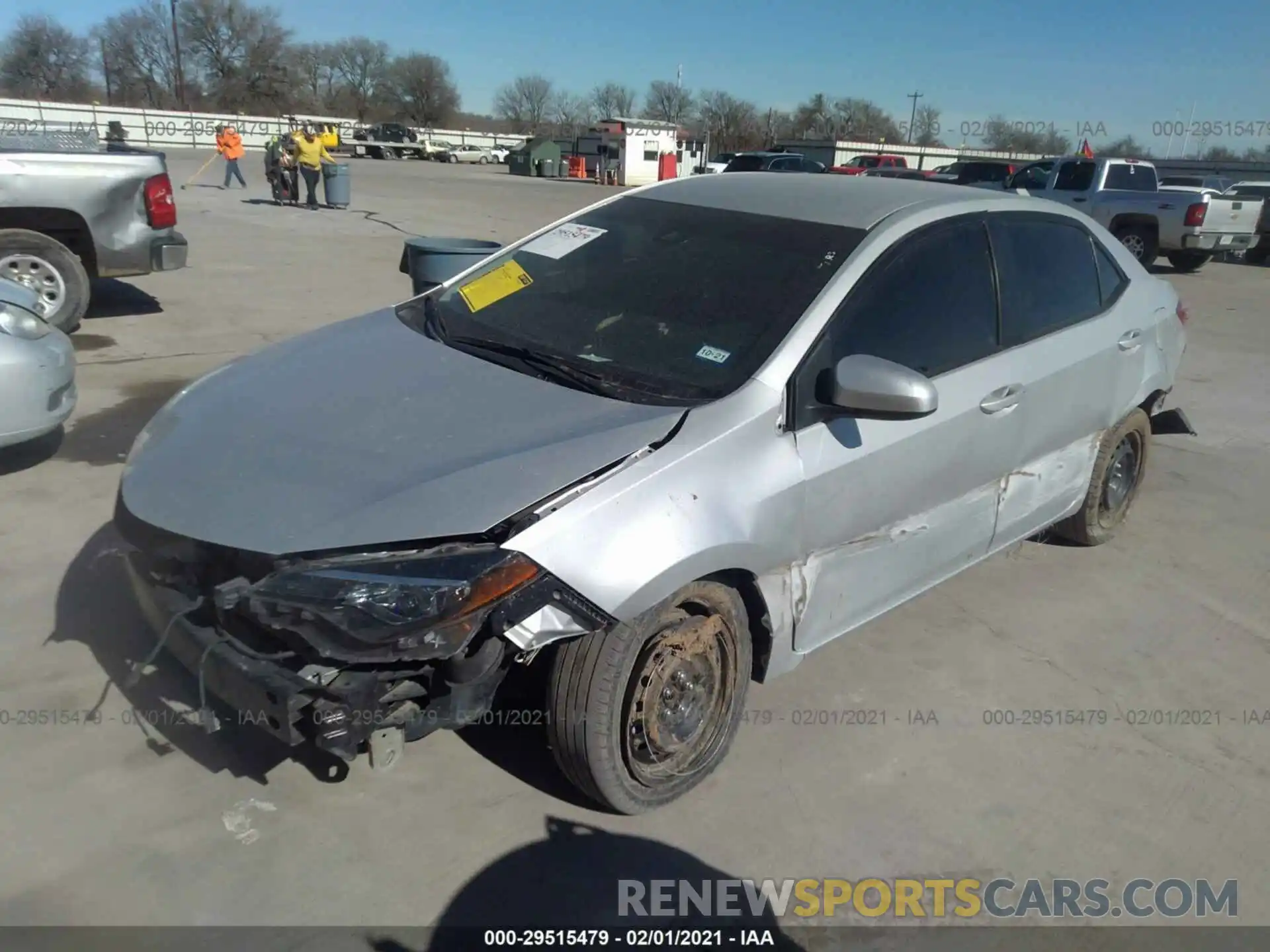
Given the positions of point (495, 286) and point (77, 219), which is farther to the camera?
point (77, 219)

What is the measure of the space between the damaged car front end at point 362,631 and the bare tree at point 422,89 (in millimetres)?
95425

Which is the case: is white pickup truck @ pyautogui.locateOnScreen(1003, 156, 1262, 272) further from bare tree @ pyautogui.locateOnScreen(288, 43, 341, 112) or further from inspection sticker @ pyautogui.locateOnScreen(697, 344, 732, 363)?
bare tree @ pyautogui.locateOnScreen(288, 43, 341, 112)

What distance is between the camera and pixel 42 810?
268 centimetres

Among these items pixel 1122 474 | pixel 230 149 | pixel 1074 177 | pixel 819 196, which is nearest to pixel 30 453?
pixel 819 196

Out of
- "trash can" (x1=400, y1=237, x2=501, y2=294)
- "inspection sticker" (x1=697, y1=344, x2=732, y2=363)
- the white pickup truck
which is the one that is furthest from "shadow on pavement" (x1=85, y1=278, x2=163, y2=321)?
the white pickup truck

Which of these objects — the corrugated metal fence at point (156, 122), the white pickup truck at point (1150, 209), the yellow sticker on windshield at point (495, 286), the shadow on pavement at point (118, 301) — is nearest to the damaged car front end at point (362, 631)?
the yellow sticker on windshield at point (495, 286)

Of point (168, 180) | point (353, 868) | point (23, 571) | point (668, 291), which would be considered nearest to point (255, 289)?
point (168, 180)

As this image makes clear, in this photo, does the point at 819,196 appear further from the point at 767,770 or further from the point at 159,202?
the point at 159,202

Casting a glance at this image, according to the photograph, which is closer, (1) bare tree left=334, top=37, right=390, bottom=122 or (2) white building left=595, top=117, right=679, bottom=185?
(2) white building left=595, top=117, right=679, bottom=185

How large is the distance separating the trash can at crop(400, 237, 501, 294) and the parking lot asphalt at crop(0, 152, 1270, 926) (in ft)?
6.63

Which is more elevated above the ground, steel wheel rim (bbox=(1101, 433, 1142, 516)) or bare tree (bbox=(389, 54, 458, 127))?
bare tree (bbox=(389, 54, 458, 127))

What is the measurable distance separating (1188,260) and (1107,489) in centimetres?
1486

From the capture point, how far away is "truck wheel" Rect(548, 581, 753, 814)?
251 centimetres

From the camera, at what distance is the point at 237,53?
81.9 m
